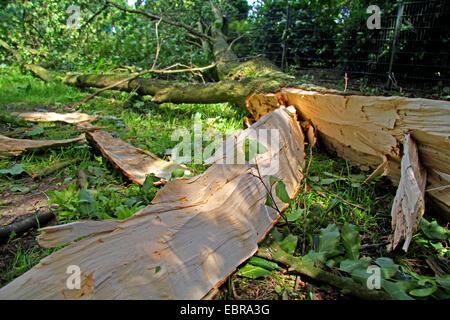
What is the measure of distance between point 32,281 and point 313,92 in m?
2.39

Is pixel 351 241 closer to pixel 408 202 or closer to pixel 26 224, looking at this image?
pixel 408 202

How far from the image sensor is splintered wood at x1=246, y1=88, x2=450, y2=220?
190cm

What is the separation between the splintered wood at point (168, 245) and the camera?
1046 mm

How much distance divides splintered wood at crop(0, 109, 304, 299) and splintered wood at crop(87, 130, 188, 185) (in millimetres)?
651

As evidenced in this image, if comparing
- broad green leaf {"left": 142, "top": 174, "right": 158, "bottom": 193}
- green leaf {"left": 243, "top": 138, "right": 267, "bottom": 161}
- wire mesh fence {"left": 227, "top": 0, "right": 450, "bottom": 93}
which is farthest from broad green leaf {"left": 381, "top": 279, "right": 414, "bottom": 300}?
wire mesh fence {"left": 227, "top": 0, "right": 450, "bottom": 93}

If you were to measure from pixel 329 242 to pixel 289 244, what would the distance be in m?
0.19

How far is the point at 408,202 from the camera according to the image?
5.30 ft

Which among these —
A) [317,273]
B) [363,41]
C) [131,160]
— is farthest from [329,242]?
[363,41]

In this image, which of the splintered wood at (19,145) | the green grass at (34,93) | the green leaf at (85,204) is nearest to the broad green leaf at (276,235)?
→ the green leaf at (85,204)

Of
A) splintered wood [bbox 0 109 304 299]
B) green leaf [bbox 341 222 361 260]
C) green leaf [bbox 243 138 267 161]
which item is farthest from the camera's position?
green leaf [bbox 243 138 267 161]

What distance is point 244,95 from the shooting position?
3.33 metres

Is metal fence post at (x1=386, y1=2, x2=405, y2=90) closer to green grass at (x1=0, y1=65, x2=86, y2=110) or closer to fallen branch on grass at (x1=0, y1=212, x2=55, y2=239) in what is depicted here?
green grass at (x1=0, y1=65, x2=86, y2=110)
